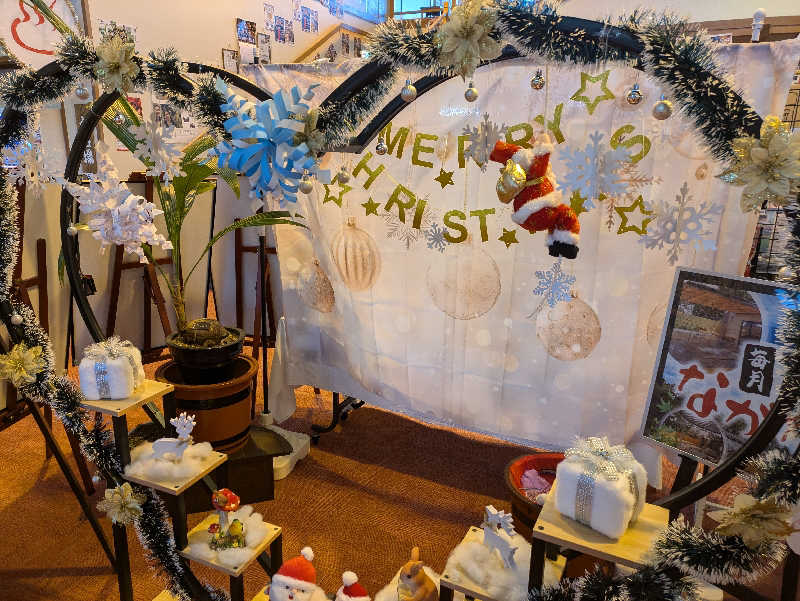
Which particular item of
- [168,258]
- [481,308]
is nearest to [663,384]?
[481,308]

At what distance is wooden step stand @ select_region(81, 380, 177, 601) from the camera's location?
134cm

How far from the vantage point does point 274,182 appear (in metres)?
0.98

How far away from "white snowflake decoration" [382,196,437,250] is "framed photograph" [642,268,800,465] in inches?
40.4

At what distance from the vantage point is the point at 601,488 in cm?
93

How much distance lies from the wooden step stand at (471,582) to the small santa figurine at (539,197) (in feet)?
2.07

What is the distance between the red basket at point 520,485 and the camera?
5.37ft

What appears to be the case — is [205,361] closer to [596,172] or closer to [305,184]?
[305,184]

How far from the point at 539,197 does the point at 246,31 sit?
3.75 meters

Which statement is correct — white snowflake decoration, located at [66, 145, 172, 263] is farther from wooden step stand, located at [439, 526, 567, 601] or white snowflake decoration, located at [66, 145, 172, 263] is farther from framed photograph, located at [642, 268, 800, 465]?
framed photograph, located at [642, 268, 800, 465]

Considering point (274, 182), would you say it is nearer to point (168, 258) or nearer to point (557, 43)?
point (557, 43)

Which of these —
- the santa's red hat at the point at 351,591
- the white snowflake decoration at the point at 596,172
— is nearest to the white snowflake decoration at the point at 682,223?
the white snowflake decoration at the point at 596,172

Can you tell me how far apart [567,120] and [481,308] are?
0.79 metres

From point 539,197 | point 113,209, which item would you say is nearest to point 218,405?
point 113,209

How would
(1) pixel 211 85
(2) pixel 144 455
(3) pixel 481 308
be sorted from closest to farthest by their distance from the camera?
(1) pixel 211 85
(2) pixel 144 455
(3) pixel 481 308
